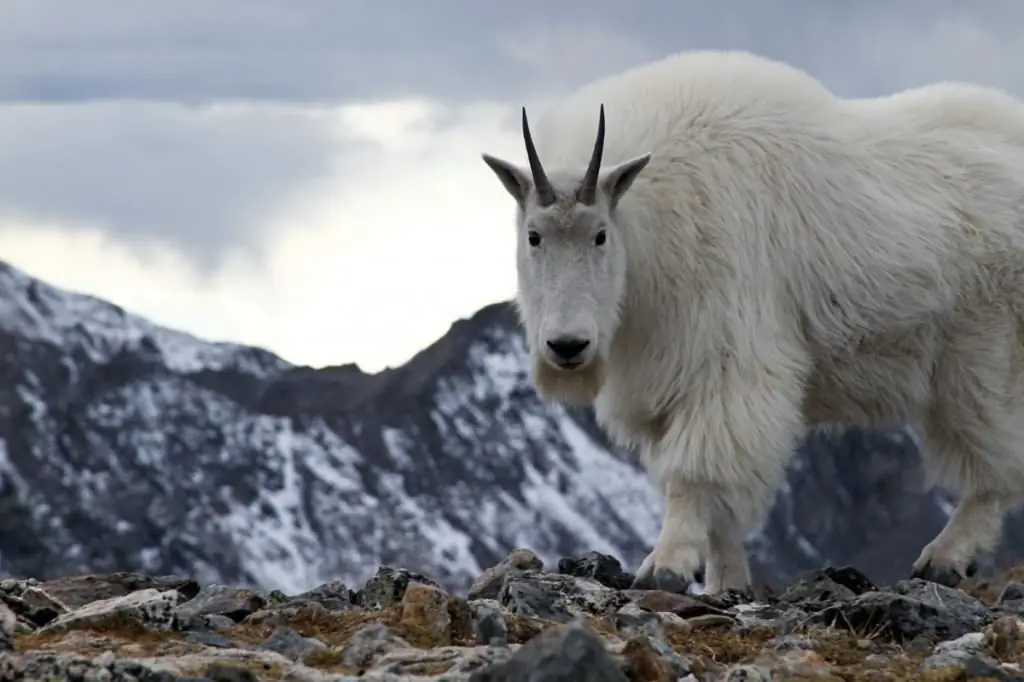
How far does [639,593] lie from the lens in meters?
7.70

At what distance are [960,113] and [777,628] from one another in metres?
4.23

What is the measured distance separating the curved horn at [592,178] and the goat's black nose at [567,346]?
654 mm

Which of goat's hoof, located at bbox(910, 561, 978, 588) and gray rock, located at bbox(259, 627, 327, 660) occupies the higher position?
gray rock, located at bbox(259, 627, 327, 660)

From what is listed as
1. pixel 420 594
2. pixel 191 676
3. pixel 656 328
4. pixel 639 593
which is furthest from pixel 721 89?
pixel 191 676

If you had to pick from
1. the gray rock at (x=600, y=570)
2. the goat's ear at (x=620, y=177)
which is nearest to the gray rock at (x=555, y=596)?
the gray rock at (x=600, y=570)

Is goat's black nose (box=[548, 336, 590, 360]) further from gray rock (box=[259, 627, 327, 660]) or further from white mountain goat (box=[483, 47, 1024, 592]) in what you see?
gray rock (box=[259, 627, 327, 660])

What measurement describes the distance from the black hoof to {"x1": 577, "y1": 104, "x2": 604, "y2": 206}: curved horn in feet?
8.60

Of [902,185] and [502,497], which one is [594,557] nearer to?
[902,185]

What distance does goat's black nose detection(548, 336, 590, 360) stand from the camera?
8578 mm

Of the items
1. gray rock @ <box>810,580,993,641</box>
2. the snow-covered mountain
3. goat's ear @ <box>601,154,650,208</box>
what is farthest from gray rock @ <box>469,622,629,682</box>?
the snow-covered mountain

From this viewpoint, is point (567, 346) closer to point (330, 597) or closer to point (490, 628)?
point (330, 597)

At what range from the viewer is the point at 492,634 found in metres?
6.27

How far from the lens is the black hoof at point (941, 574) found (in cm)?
998

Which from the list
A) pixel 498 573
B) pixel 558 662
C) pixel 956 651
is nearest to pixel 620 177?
pixel 498 573
